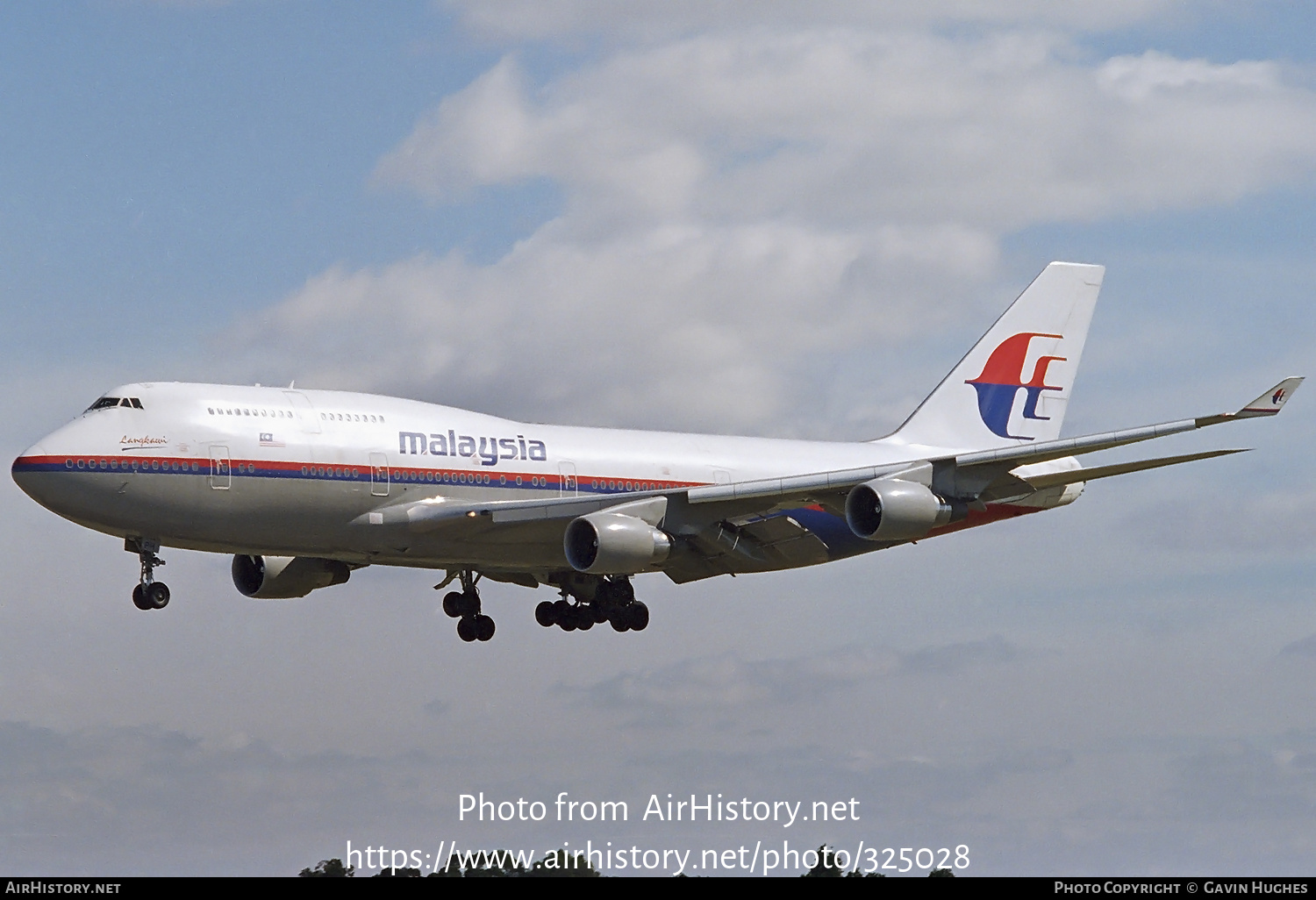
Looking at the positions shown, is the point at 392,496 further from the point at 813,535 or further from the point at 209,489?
the point at 813,535

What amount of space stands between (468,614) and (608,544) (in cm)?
909

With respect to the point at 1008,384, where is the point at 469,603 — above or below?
below

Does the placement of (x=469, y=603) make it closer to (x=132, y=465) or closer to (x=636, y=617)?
(x=636, y=617)

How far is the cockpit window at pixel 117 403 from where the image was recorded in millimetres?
42250

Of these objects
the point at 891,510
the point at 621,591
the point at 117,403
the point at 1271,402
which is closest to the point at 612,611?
the point at 621,591

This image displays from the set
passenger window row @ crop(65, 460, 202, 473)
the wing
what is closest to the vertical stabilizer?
the wing

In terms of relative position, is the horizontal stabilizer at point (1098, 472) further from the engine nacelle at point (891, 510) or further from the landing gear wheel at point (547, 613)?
the landing gear wheel at point (547, 613)

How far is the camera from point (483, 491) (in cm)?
4559

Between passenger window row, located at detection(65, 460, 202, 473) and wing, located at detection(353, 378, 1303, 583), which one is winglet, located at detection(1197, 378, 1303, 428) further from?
passenger window row, located at detection(65, 460, 202, 473)

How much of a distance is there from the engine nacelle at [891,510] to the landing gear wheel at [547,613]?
11019 mm

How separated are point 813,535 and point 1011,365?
11868 mm

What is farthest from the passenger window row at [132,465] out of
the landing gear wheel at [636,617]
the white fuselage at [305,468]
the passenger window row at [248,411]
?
the landing gear wheel at [636,617]
